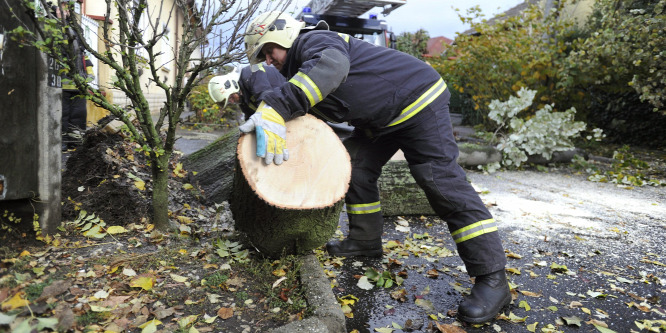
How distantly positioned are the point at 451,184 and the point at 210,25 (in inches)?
59.3

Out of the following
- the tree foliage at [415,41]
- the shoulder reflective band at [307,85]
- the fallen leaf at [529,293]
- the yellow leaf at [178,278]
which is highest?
the tree foliage at [415,41]

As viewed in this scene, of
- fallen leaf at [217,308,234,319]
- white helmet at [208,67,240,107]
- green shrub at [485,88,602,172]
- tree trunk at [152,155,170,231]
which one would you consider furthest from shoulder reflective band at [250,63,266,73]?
green shrub at [485,88,602,172]

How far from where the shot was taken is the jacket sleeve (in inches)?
84.3

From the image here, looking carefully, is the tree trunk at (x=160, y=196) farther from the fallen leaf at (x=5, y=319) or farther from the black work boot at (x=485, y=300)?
the black work boot at (x=485, y=300)

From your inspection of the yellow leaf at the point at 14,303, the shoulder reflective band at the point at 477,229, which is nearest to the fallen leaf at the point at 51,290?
the yellow leaf at the point at 14,303

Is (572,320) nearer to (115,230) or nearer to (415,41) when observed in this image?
(115,230)

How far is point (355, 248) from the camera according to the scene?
3.12m

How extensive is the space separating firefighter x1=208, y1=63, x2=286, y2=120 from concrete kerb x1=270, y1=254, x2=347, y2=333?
95 cm

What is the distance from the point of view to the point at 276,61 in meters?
2.66

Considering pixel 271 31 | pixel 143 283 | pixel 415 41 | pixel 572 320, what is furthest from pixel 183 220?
pixel 415 41

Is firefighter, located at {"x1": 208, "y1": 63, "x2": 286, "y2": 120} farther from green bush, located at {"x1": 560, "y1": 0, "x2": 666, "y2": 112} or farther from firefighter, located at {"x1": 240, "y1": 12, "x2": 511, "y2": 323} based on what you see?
green bush, located at {"x1": 560, "y1": 0, "x2": 666, "y2": 112}

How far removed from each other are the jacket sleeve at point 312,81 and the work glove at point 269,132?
0.15 feet

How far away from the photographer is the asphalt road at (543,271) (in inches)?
92.8

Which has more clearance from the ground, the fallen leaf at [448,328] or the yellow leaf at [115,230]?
the yellow leaf at [115,230]
